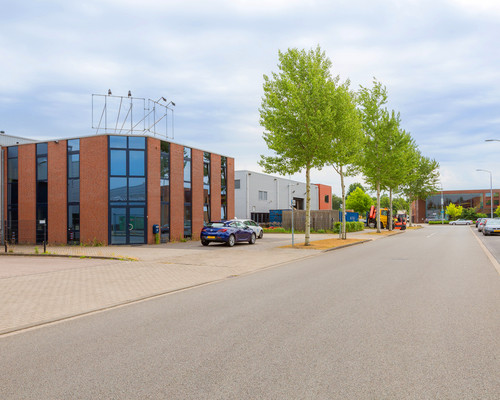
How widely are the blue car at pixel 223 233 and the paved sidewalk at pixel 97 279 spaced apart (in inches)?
190

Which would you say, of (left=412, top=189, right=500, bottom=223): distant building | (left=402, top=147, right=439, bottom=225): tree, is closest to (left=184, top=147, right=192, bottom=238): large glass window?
(left=402, top=147, right=439, bottom=225): tree

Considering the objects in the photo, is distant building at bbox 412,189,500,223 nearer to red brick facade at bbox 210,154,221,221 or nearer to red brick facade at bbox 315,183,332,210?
red brick facade at bbox 315,183,332,210

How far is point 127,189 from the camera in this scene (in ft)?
73.5

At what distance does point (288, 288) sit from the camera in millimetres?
8953

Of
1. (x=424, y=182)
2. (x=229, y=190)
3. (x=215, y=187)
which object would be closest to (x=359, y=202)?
(x=424, y=182)

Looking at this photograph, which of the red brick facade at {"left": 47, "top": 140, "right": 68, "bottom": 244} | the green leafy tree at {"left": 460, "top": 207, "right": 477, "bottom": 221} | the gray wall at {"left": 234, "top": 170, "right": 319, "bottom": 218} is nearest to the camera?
the red brick facade at {"left": 47, "top": 140, "right": 68, "bottom": 244}

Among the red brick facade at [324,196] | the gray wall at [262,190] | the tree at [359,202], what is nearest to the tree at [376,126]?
the gray wall at [262,190]

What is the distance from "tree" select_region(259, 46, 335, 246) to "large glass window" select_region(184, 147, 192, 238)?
6.40 m

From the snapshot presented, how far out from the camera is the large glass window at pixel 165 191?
23.6 meters

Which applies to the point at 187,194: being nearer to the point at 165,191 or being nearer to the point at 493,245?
the point at 165,191

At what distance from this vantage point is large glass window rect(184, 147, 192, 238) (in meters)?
25.6

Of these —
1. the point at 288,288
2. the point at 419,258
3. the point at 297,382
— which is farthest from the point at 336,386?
the point at 419,258

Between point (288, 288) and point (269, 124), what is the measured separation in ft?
44.0

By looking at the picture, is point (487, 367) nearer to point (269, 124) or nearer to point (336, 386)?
point (336, 386)
